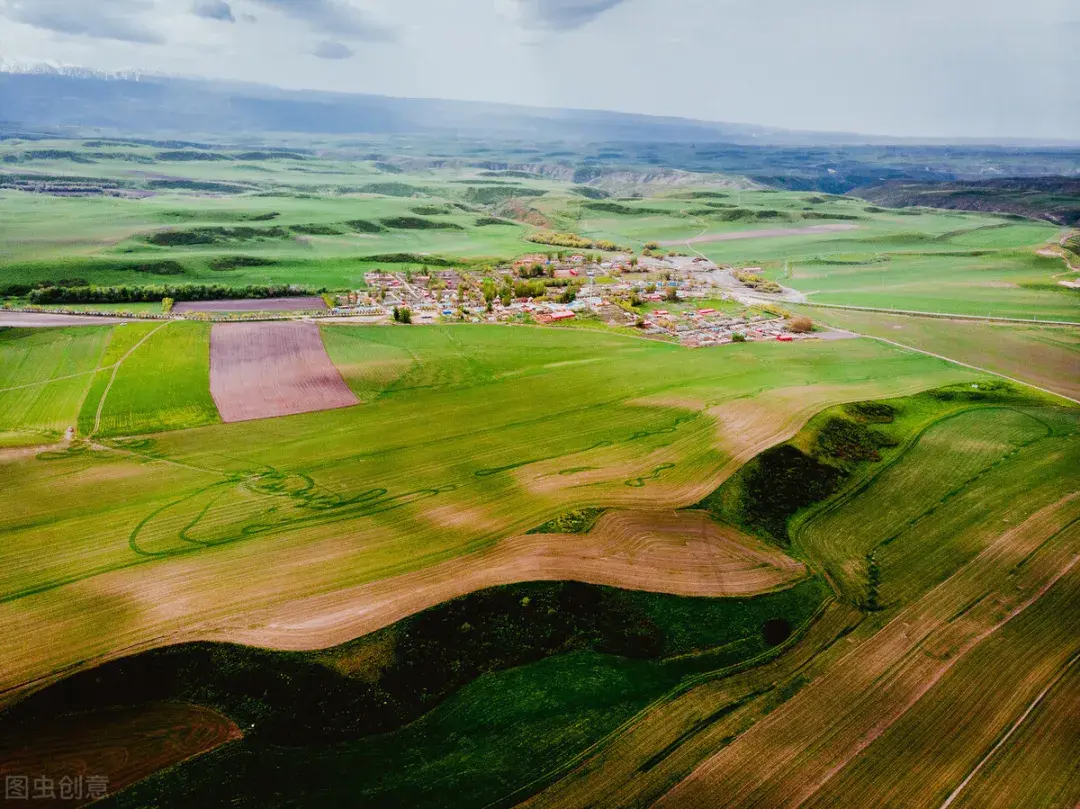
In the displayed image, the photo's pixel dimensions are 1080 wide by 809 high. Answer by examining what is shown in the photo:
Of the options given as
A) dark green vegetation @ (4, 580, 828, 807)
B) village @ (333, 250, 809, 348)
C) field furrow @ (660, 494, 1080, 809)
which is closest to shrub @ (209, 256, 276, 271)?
village @ (333, 250, 809, 348)

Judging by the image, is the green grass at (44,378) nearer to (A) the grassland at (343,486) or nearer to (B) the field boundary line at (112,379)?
(B) the field boundary line at (112,379)

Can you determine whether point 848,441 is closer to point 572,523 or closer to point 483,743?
point 572,523

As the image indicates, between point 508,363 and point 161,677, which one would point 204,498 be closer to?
point 161,677

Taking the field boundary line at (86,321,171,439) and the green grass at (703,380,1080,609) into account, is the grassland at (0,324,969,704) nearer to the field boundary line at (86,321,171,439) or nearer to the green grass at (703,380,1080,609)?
the field boundary line at (86,321,171,439)

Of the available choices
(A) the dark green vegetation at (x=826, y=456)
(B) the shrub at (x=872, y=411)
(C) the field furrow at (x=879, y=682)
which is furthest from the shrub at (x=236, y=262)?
(C) the field furrow at (x=879, y=682)

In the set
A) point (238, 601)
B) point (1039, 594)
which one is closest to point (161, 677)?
point (238, 601)
